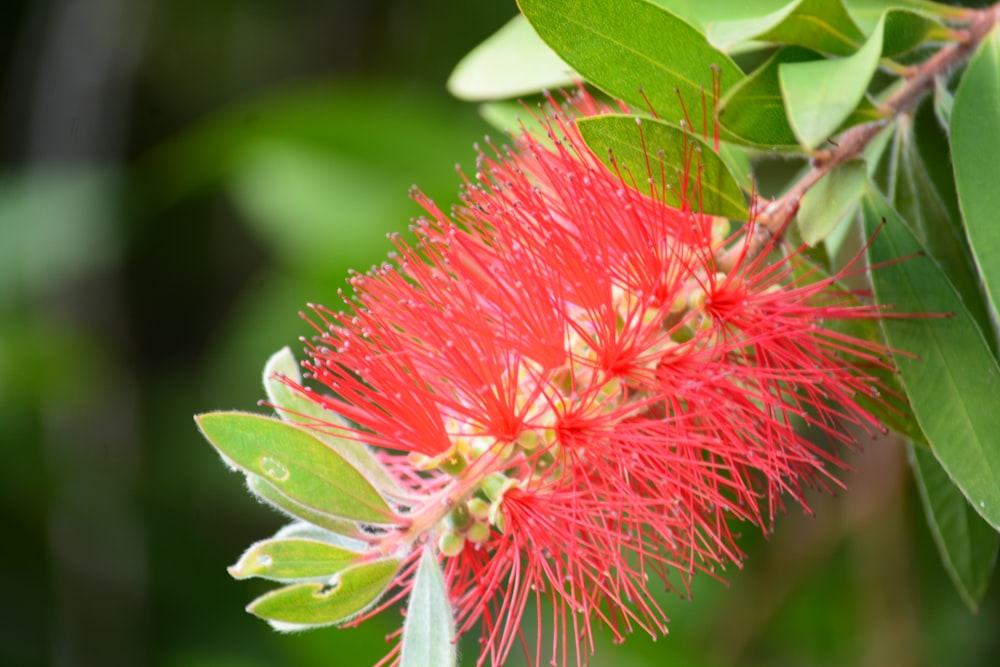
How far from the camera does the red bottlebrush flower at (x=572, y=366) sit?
1246mm

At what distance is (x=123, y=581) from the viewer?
3449mm

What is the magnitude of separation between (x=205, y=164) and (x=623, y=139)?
2.56 meters

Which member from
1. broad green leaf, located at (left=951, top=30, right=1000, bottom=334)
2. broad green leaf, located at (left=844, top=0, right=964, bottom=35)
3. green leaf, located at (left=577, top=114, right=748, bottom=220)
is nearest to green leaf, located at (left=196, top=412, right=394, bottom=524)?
green leaf, located at (left=577, top=114, right=748, bottom=220)

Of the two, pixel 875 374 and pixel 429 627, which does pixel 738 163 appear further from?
pixel 429 627

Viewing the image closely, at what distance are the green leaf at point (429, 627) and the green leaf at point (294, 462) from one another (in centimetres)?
9

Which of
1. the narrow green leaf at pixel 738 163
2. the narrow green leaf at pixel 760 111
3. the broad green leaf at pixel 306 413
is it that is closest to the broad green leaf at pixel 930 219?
the narrow green leaf at pixel 738 163

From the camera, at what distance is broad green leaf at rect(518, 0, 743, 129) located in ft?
3.83

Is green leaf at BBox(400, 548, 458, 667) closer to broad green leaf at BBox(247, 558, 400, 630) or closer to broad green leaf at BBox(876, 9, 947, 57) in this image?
broad green leaf at BBox(247, 558, 400, 630)

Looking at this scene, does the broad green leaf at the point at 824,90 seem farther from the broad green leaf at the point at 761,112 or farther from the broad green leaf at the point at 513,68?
the broad green leaf at the point at 513,68

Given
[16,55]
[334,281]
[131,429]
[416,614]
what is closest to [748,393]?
[416,614]

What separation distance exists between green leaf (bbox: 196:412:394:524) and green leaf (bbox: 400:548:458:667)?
9cm

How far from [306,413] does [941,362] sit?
27.3 inches

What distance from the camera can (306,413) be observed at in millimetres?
1261

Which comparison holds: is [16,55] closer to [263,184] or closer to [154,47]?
[154,47]
